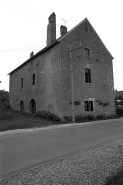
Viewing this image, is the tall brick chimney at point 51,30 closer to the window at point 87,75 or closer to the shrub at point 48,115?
the window at point 87,75

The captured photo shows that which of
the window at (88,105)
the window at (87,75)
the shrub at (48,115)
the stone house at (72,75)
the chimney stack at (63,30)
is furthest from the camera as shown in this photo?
the chimney stack at (63,30)

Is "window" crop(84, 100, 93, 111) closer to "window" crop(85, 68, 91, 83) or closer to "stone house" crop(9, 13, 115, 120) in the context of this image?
"stone house" crop(9, 13, 115, 120)

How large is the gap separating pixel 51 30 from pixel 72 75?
7.87 meters

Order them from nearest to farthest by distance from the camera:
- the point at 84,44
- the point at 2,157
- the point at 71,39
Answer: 1. the point at 2,157
2. the point at 71,39
3. the point at 84,44

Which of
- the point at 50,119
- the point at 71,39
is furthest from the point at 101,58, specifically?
the point at 50,119

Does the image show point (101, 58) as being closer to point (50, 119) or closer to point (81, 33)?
point (81, 33)

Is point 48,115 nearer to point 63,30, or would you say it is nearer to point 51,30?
point 51,30

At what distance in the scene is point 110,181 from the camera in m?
3.00

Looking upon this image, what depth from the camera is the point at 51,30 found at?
2100cm

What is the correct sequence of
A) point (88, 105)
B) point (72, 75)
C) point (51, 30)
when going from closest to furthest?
1. point (72, 75)
2. point (88, 105)
3. point (51, 30)

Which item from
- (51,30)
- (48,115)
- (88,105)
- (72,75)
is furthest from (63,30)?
(48,115)

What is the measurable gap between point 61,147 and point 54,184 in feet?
9.99

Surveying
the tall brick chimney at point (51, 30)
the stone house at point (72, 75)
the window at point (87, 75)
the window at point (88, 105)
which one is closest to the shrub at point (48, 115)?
the stone house at point (72, 75)

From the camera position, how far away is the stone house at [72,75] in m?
17.8
